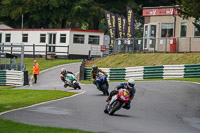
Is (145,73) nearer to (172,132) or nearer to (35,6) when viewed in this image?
(172,132)

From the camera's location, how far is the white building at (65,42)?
2094 inches

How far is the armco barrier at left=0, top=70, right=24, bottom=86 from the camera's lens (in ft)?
118

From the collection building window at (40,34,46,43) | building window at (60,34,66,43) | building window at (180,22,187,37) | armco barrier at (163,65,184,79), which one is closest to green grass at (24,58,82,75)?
building window at (40,34,46,43)

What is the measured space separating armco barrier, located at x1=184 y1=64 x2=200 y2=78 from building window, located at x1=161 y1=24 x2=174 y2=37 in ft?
31.6

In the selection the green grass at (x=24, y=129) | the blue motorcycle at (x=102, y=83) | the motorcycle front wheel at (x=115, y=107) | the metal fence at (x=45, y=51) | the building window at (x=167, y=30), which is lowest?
the green grass at (x=24, y=129)

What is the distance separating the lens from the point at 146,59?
36469mm

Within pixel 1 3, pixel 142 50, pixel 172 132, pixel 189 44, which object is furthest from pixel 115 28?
pixel 172 132

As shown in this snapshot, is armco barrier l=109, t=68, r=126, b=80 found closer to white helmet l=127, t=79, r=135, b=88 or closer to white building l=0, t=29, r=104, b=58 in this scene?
white building l=0, t=29, r=104, b=58

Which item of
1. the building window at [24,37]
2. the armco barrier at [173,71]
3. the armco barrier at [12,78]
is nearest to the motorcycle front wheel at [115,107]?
the armco barrier at [173,71]

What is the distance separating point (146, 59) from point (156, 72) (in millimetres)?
3780

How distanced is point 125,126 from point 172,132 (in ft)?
4.35

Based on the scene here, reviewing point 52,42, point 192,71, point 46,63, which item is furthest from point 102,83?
point 52,42

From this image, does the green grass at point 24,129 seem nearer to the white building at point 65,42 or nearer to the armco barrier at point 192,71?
the armco barrier at point 192,71

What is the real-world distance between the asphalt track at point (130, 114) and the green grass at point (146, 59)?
961cm
